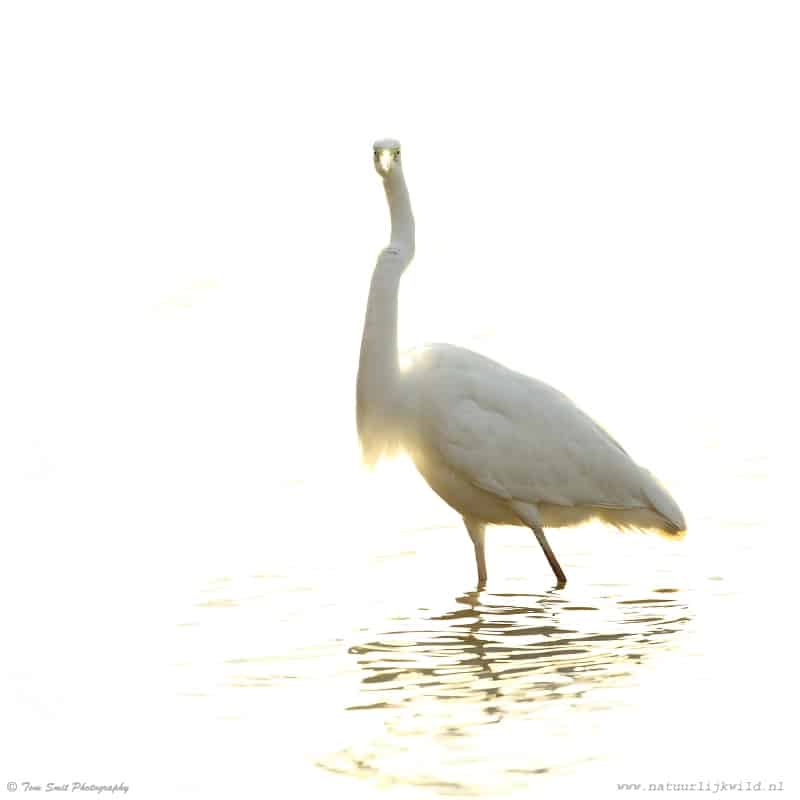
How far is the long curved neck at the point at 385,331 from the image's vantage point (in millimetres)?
12758

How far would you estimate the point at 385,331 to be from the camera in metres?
12.8

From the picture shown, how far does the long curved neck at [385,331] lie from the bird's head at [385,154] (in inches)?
2.8

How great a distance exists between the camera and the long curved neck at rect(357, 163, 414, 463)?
1276 cm

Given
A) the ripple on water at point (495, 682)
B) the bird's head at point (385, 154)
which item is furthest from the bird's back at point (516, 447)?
the bird's head at point (385, 154)

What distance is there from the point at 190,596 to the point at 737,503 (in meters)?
4.90

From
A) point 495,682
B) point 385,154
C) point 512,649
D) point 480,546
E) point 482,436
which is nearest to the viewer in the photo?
point 495,682

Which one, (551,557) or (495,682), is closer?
(495,682)

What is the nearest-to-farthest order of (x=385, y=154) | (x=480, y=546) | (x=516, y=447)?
(x=385, y=154) < (x=516, y=447) < (x=480, y=546)

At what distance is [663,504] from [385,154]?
3.03 metres

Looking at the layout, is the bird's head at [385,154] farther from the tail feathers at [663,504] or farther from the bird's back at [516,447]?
the tail feathers at [663,504]

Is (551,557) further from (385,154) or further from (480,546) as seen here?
(385,154)

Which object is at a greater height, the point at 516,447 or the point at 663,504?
the point at 516,447

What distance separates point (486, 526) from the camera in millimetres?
14102

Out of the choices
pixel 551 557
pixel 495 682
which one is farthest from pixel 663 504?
pixel 495 682
